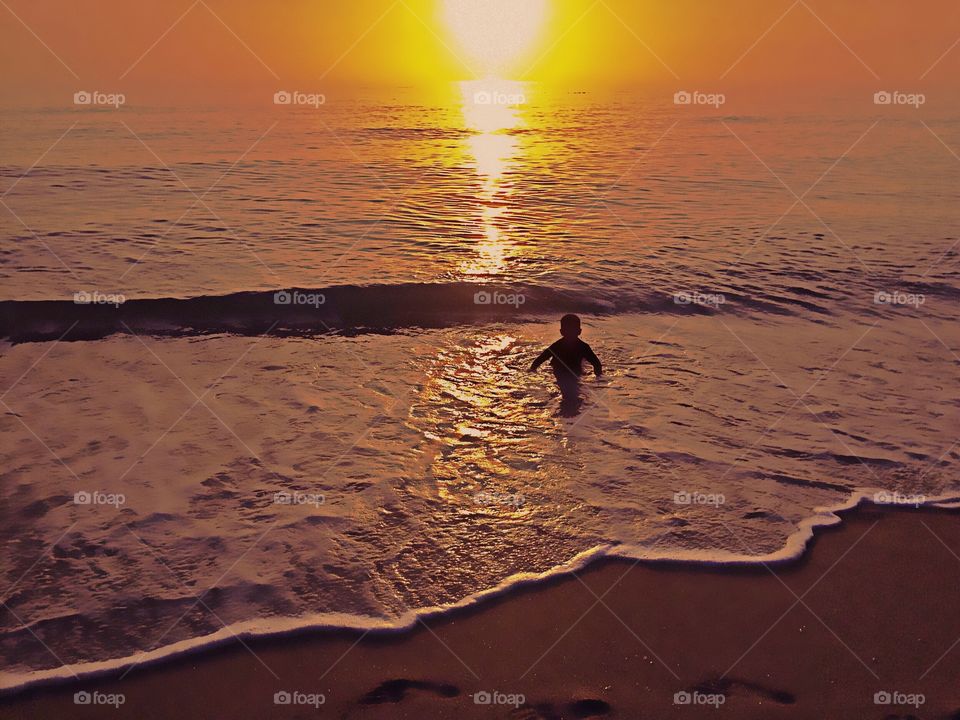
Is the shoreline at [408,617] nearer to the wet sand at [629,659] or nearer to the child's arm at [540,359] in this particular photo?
the wet sand at [629,659]

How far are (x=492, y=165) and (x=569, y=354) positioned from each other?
19.0 m

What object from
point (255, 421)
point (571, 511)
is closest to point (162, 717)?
point (571, 511)

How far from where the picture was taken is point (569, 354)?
30.1 feet

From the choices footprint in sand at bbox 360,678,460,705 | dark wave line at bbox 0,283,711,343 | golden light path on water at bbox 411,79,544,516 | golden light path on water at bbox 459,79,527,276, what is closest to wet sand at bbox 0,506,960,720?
footprint in sand at bbox 360,678,460,705

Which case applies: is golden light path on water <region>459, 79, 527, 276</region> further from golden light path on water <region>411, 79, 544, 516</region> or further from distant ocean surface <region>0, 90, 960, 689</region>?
golden light path on water <region>411, 79, 544, 516</region>

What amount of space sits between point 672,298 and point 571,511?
24.3ft

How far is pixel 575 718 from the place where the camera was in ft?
13.6

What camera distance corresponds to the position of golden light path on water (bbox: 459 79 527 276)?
599 inches

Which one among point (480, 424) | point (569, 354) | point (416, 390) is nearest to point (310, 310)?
point (416, 390)

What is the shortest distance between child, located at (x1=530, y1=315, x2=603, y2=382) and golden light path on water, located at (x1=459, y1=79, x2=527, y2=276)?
5173 millimetres

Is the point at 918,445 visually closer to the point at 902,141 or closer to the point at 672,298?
the point at 672,298

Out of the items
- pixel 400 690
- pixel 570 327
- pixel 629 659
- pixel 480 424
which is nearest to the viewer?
pixel 400 690

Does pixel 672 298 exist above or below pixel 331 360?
above

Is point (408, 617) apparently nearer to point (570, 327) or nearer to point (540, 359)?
point (540, 359)
